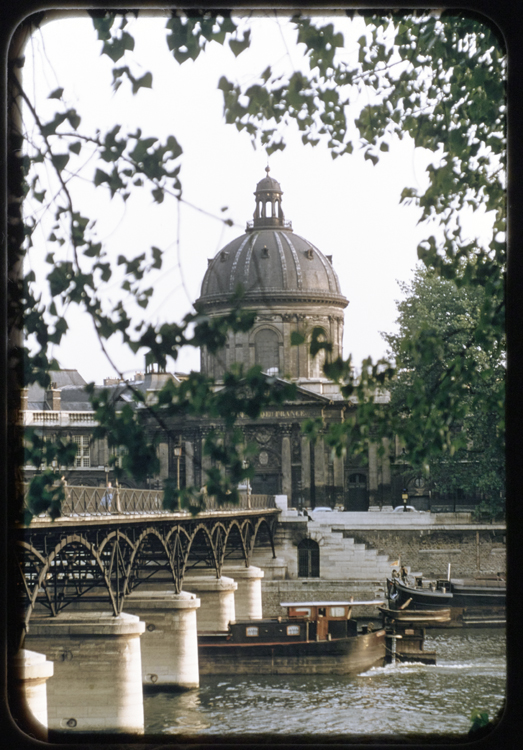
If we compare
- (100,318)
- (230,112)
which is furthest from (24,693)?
(230,112)

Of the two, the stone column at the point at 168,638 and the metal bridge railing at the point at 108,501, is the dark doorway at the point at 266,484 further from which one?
the metal bridge railing at the point at 108,501

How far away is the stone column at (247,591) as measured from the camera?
3956cm

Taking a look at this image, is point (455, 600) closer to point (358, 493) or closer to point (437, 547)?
point (437, 547)

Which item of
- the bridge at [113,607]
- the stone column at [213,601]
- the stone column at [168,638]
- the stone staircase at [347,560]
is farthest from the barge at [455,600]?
the stone column at [168,638]

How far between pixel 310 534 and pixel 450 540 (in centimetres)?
659

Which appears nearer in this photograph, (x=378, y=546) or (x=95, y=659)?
(x=95, y=659)

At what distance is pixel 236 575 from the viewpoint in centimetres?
4041

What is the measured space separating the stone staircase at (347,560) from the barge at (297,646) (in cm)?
1154

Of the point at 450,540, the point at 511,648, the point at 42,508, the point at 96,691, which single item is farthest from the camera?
the point at 450,540

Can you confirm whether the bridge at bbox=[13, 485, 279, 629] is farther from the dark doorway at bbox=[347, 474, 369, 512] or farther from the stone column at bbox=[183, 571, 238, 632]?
the dark doorway at bbox=[347, 474, 369, 512]

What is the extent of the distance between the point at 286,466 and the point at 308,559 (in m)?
12.3

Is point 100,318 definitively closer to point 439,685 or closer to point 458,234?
point 458,234

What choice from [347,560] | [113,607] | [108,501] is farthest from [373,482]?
[113,607]

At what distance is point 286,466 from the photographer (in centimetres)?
5941
